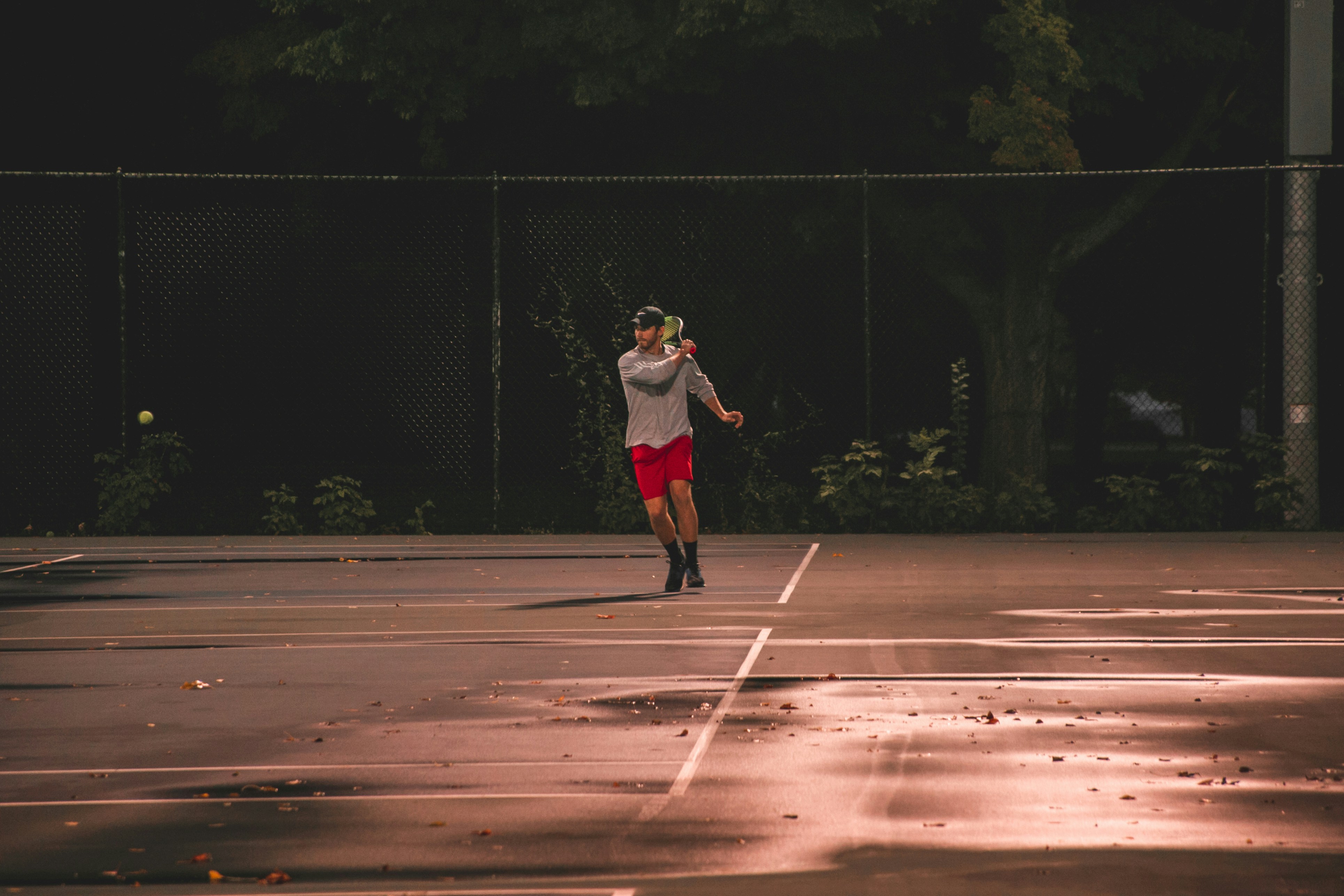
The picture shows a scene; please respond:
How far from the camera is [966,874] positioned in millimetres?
4922

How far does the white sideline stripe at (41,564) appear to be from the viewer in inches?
542

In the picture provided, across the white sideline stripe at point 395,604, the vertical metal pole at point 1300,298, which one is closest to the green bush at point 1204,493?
the vertical metal pole at point 1300,298

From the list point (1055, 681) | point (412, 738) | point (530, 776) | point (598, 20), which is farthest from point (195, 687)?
point (598, 20)

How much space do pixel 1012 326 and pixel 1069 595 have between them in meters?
9.82

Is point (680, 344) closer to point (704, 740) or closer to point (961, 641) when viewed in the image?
point (961, 641)

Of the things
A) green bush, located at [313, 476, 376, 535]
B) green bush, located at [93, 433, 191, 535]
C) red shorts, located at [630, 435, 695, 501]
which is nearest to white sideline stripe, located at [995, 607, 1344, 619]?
red shorts, located at [630, 435, 695, 501]

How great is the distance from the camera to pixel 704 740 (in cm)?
684

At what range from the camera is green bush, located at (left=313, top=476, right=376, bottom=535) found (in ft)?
53.9

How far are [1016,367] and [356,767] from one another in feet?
50.9

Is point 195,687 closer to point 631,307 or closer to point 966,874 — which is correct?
point 966,874

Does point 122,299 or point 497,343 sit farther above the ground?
point 122,299

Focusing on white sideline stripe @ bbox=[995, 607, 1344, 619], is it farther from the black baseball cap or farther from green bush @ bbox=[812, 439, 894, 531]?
green bush @ bbox=[812, 439, 894, 531]

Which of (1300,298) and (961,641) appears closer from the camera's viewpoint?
(961,641)

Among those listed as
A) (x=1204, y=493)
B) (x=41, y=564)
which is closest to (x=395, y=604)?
(x=41, y=564)
